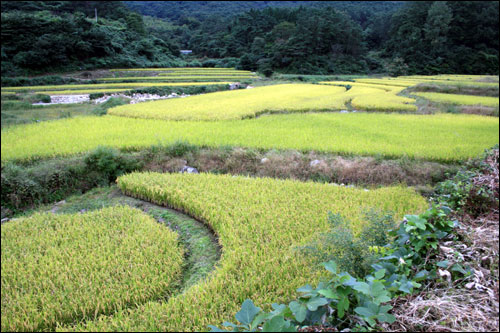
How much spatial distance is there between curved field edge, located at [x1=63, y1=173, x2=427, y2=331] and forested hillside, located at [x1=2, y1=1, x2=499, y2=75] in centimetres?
664

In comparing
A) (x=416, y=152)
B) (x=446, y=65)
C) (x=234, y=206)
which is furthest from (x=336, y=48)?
(x=234, y=206)

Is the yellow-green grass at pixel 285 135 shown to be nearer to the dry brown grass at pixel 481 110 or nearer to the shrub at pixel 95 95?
the dry brown grass at pixel 481 110

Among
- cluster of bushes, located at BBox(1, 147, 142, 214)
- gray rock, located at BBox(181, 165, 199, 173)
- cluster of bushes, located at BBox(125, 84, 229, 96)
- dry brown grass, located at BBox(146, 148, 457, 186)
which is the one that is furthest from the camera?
cluster of bushes, located at BBox(125, 84, 229, 96)

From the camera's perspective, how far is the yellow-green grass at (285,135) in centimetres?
587

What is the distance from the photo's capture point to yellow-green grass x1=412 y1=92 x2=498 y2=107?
8.80 meters

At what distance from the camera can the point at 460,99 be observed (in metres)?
10.3

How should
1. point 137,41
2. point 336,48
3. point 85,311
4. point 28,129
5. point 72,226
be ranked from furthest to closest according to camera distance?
point 336,48 < point 137,41 < point 28,129 < point 72,226 < point 85,311

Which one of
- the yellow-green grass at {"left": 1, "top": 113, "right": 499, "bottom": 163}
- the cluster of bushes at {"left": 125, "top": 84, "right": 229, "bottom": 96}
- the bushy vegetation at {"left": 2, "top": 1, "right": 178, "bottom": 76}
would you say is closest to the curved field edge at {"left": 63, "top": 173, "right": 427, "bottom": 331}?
the yellow-green grass at {"left": 1, "top": 113, "right": 499, "bottom": 163}

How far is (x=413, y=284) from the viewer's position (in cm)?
168

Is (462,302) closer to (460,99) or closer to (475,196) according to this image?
(475,196)

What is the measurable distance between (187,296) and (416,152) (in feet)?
17.5

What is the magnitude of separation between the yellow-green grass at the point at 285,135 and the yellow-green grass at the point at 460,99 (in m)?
0.49

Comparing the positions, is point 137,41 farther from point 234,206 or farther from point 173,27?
point 234,206

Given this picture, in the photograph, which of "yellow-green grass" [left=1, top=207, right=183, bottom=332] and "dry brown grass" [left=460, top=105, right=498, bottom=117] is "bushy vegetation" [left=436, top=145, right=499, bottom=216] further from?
"dry brown grass" [left=460, top=105, right=498, bottom=117]
